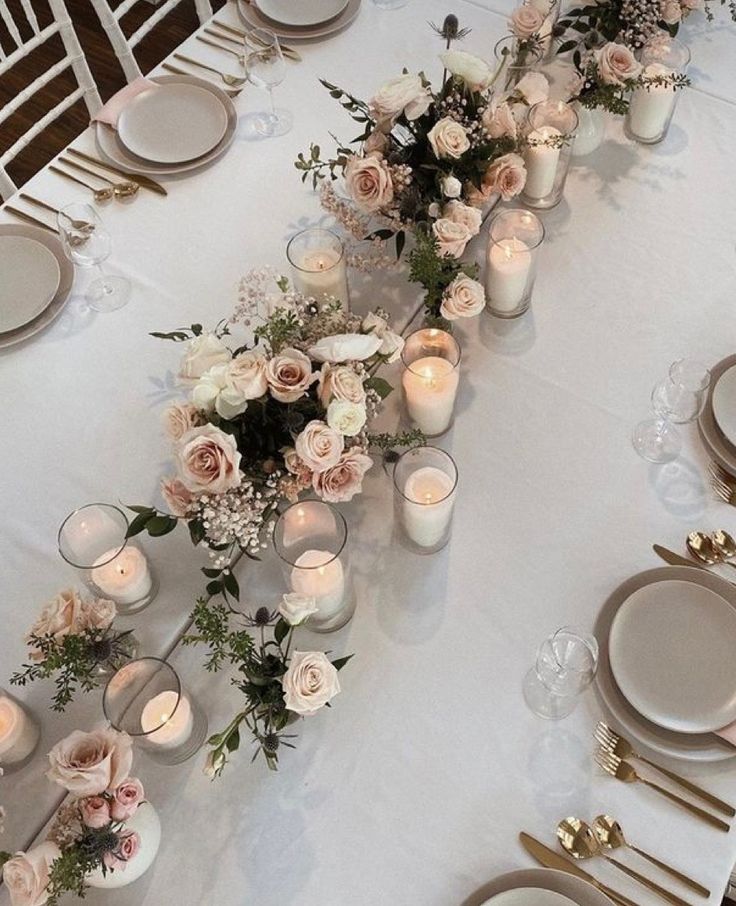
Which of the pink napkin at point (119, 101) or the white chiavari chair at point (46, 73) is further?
the white chiavari chair at point (46, 73)

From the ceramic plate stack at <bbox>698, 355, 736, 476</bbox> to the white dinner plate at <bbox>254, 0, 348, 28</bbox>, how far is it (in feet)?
4.54

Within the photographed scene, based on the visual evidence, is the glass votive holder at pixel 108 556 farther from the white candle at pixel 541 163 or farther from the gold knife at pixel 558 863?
the white candle at pixel 541 163

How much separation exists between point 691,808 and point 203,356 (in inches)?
38.5

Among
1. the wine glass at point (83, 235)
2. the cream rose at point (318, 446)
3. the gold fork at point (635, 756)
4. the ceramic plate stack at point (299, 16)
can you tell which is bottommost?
the gold fork at point (635, 756)

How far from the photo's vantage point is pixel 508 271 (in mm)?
1611

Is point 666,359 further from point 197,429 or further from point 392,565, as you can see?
point 197,429

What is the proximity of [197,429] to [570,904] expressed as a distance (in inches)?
32.0

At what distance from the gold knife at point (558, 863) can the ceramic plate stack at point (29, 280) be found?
1.31m

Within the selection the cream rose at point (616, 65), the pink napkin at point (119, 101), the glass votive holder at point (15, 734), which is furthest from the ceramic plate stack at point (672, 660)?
the pink napkin at point (119, 101)

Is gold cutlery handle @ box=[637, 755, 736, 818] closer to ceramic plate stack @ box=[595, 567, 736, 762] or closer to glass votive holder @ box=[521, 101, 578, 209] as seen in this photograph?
ceramic plate stack @ box=[595, 567, 736, 762]

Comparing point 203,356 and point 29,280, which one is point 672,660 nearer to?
point 203,356

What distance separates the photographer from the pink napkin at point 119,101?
197 centimetres

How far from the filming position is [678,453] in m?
1.52

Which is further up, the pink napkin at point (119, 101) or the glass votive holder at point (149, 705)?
the pink napkin at point (119, 101)
